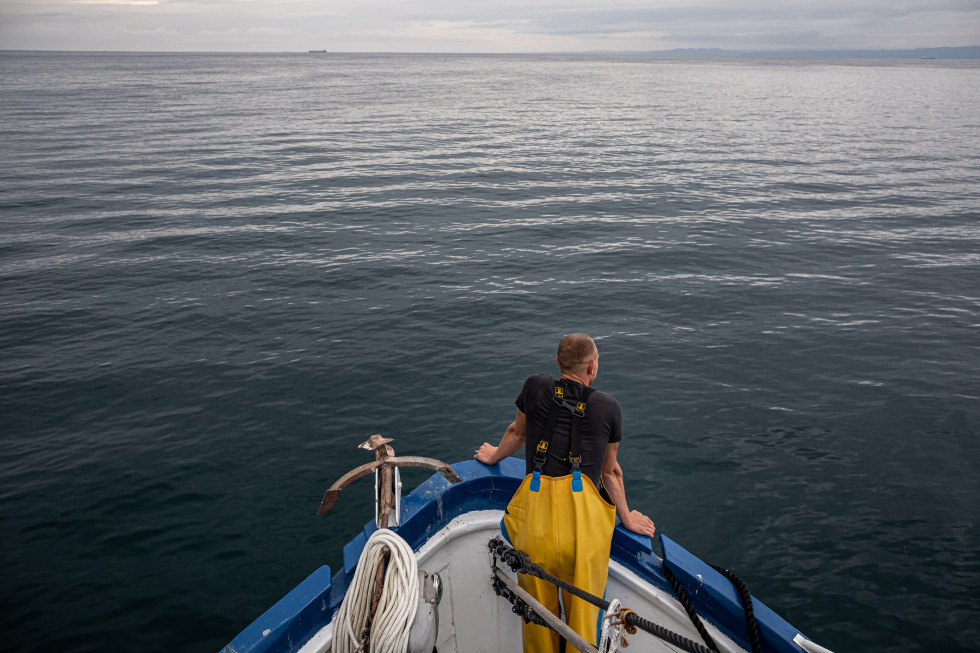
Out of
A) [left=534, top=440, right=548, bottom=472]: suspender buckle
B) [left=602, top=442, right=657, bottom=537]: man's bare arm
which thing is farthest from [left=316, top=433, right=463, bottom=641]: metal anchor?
[left=602, top=442, right=657, bottom=537]: man's bare arm

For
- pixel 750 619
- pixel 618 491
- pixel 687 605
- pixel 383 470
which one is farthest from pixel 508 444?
pixel 750 619

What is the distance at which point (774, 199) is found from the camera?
934 inches

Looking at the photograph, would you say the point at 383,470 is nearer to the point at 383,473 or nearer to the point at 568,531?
the point at 383,473

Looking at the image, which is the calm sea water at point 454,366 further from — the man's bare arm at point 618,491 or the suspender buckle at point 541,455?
the suspender buckle at point 541,455

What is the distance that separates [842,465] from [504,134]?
35.9 metres

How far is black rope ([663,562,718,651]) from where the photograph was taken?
394 cm

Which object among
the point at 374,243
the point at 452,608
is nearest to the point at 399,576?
the point at 452,608

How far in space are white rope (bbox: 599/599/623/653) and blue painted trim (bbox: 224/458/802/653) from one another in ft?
3.81

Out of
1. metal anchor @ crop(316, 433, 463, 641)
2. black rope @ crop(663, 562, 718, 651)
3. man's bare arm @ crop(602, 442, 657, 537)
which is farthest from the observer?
man's bare arm @ crop(602, 442, 657, 537)

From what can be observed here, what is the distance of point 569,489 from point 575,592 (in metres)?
0.66

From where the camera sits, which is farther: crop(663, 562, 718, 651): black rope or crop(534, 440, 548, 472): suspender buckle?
crop(534, 440, 548, 472): suspender buckle

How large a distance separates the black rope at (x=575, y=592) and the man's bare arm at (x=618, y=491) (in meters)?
0.84

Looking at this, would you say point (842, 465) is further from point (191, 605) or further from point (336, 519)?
point (191, 605)

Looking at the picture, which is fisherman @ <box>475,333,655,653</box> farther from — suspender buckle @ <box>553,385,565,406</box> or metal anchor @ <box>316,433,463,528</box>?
metal anchor @ <box>316,433,463,528</box>
